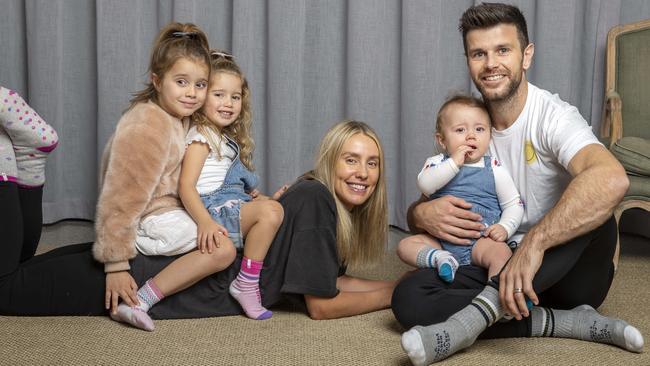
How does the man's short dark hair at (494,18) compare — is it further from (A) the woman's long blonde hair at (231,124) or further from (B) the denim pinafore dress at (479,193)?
(A) the woman's long blonde hair at (231,124)

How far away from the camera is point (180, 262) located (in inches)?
82.7

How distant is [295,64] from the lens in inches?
139

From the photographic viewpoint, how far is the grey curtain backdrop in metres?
3.49

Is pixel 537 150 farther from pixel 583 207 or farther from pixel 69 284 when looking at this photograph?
pixel 69 284

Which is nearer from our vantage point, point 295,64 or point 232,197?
point 232,197

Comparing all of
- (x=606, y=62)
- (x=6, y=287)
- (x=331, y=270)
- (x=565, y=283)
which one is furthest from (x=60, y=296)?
(x=606, y=62)

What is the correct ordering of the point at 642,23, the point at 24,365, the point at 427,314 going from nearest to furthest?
the point at 24,365 < the point at 427,314 < the point at 642,23

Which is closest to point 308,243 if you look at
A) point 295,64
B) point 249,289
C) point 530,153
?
point 249,289

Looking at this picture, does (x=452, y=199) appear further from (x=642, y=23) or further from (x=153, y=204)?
(x=642, y=23)

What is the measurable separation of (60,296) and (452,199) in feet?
3.88

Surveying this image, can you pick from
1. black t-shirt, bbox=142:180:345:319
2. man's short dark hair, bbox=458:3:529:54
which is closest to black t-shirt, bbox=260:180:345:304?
Answer: black t-shirt, bbox=142:180:345:319

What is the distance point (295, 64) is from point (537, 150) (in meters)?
1.64

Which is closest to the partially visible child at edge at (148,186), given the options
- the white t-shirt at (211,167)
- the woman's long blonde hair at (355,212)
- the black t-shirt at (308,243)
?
the white t-shirt at (211,167)

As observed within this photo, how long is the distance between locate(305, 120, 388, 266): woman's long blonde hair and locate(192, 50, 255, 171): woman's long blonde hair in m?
0.24
